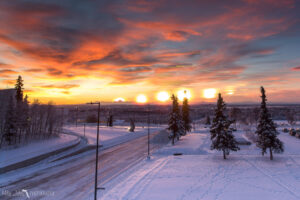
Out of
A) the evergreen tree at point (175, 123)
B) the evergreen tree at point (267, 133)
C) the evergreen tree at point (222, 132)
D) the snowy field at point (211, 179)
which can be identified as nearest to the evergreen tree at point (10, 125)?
the snowy field at point (211, 179)

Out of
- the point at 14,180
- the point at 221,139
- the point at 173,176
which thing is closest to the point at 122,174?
the point at 173,176

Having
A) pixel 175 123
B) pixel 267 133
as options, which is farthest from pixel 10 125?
pixel 267 133

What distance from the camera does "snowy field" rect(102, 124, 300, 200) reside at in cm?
1898

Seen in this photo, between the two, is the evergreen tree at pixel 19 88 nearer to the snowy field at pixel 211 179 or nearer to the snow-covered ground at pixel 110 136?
the snow-covered ground at pixel 110 136

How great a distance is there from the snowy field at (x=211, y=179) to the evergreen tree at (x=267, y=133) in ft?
7.55

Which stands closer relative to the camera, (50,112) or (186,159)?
(186,159)

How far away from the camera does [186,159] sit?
112ft

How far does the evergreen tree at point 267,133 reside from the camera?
106 ft

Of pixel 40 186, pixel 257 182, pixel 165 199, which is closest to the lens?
pixel 165 199

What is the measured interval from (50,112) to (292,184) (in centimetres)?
6335

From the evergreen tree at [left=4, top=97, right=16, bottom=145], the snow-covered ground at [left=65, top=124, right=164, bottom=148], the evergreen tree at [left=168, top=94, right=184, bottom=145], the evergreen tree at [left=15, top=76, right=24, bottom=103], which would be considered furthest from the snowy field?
the evergreen tree at [left=15, top=76, right=24, bottom=103]

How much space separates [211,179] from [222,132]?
498 inches

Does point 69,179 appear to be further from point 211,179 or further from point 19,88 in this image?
point 19,88

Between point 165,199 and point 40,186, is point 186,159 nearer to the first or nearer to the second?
point 165,199
